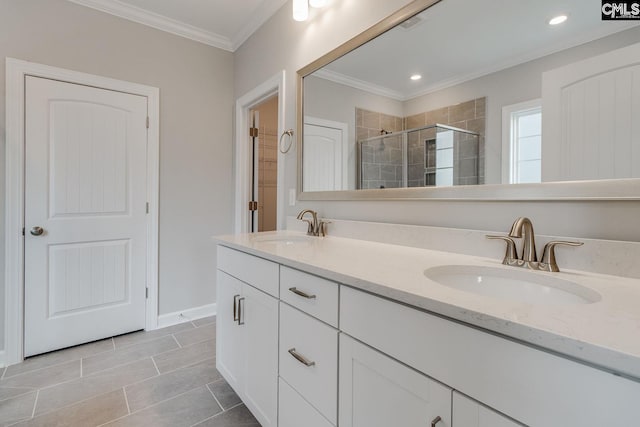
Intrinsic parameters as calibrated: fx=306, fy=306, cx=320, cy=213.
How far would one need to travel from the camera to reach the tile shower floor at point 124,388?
1498 millimetres

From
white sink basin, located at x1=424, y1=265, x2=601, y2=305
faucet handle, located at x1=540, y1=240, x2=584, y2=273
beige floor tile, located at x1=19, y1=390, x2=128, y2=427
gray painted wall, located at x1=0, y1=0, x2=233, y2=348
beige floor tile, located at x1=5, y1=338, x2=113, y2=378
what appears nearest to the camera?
white sink basin, located at x1=424, y1=265, x2=601, y2=305

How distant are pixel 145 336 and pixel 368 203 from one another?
2086mm

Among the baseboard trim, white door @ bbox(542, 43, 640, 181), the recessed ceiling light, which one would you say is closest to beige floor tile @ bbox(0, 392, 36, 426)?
the baseboard trim

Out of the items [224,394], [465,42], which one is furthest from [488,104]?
[224,394]

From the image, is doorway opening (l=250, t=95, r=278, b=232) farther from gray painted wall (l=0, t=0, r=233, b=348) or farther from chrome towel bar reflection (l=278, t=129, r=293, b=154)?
chrome towel bar reflection (l=278, t=129, r=293, b=154)

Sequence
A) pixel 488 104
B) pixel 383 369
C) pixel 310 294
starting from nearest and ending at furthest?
pixel 383 369 < pixel 310 294 < pixel 488 104

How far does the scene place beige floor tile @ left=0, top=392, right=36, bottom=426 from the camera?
1477 millimetres

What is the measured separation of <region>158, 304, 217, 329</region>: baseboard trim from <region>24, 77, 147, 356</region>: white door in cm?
16

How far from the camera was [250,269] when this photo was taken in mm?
1403

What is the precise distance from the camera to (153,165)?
251 centimetres

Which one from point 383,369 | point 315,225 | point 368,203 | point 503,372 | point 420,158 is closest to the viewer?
point 503,372

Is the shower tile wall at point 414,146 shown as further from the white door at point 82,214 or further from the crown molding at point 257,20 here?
the white door at point 82,214

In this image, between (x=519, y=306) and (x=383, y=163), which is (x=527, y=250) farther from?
(x=383, y=163)

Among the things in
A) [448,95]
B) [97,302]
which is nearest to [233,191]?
[97,302]
